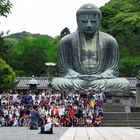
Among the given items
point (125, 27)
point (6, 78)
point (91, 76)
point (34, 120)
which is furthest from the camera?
point (125, 27)

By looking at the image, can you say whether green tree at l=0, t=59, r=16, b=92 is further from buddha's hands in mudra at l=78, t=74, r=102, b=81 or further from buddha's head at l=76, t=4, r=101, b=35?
buddha's hands in mudra at l=78, t=74, r=102, b=81

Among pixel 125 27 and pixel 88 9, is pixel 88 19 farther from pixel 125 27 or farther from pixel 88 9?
pixel 125 27

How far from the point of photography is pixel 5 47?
55688mm

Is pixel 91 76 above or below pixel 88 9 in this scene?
below

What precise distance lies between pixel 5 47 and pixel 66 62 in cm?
2223

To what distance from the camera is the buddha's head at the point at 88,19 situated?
34281mm

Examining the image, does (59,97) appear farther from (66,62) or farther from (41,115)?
(66,62)

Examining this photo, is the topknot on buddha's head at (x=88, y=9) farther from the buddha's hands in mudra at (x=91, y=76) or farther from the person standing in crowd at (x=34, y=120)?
the person standing in crowd at (x=34, y=120)

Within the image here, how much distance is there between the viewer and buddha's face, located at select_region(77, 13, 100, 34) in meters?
34.3

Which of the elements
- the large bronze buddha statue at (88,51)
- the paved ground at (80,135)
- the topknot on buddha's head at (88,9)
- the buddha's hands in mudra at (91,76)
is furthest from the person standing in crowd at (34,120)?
the topknot on buddha's head at (88,9)

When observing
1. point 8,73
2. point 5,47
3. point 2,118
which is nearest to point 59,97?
point 2,118

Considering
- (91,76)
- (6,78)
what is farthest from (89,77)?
(6,78)

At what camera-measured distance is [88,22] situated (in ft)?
113

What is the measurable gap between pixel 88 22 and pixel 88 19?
27 centimetres
